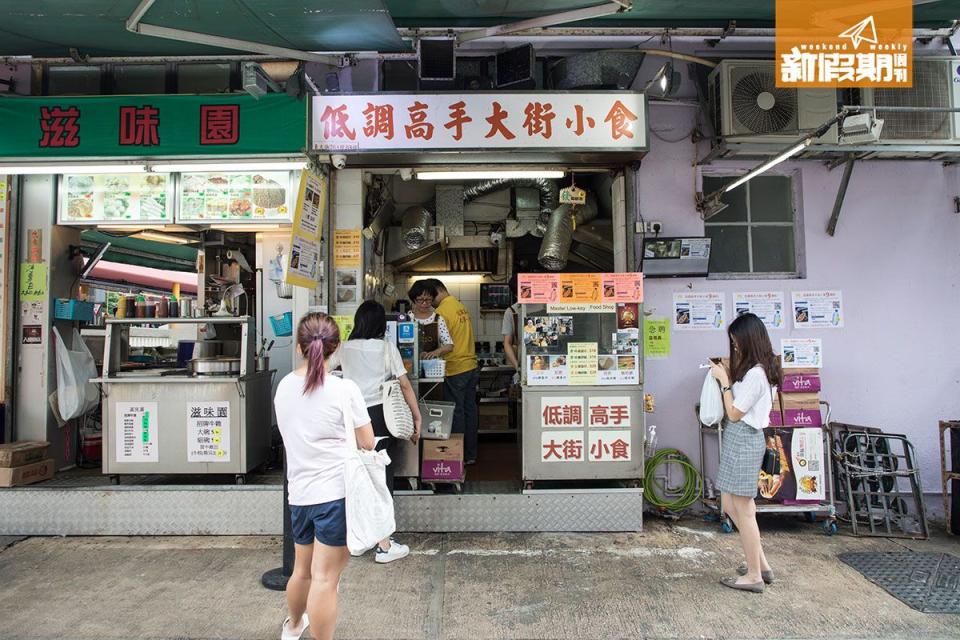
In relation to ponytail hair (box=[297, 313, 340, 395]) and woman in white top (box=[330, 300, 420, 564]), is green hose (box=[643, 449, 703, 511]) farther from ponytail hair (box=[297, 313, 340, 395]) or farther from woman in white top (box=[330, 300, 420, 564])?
ponytail hair (box=[297, 313, 340, 395])

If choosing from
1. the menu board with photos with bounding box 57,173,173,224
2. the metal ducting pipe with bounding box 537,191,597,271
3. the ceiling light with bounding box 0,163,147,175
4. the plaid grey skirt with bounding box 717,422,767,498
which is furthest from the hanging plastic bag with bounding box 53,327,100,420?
the plaid grey skirt with bounding box 717,422,767,498

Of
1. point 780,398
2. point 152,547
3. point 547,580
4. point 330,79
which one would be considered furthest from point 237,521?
point 780,398

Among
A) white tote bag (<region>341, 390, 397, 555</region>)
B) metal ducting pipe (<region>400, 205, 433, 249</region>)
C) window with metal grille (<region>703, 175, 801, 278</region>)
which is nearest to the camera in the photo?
white tote bag (<region>341, 390, 397, 555</region>)

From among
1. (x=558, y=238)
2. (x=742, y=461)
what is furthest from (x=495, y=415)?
(x=742, y=461)

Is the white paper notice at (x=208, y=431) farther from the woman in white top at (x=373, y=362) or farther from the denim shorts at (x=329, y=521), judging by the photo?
the denim shorts at (x=329, y=521)

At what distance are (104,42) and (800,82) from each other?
650 cm

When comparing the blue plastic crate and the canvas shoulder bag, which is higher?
the blue plastic crate

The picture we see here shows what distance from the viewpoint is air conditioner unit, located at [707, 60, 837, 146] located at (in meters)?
5.14

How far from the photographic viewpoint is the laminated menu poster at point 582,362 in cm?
504

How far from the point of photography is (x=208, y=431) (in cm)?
507

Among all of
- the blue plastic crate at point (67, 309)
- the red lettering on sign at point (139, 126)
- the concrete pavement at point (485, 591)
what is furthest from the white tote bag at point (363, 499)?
the blue plastic crate at point (67, 309)

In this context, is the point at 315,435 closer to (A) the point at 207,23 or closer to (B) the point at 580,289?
(B) the point at 580,289

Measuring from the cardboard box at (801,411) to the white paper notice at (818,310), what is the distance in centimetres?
92

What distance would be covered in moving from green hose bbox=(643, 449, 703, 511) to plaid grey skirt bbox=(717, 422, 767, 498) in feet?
4.65
